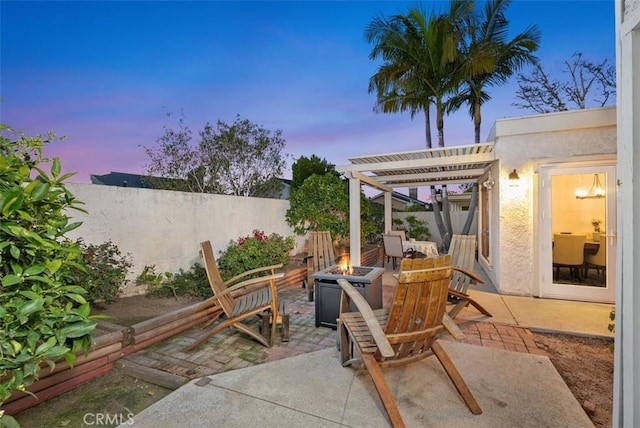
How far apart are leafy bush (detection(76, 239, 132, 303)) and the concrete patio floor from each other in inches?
45.7

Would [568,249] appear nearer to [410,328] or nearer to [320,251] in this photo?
[320,251]

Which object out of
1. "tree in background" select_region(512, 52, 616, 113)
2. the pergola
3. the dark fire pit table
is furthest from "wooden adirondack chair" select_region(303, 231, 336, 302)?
"tree in background" select_region(512, 52, 616, 113)

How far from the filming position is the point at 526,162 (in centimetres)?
524

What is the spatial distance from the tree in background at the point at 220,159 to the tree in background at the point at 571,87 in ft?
35.5

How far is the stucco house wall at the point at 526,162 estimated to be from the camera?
4785mm

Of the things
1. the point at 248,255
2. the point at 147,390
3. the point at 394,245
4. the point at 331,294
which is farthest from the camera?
the point at 394,245

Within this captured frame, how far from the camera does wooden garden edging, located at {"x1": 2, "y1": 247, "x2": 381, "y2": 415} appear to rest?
2.34m

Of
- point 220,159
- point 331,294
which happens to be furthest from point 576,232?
point 220,159

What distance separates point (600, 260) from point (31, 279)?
7029 millimetres

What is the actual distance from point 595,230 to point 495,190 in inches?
65.6

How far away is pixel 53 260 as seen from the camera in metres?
1.45

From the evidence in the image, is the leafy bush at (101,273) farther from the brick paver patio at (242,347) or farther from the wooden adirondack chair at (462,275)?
the wooden adirondack chair at (462,275)

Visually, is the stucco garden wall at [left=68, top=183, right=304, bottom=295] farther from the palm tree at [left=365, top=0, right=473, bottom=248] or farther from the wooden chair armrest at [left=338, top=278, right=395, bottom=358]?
the palm tree at [left=365, top=0, right=473, bottom=248]

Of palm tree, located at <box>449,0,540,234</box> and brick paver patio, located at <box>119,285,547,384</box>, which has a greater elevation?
palm tree, located at <box>449,0,540,234</box>
